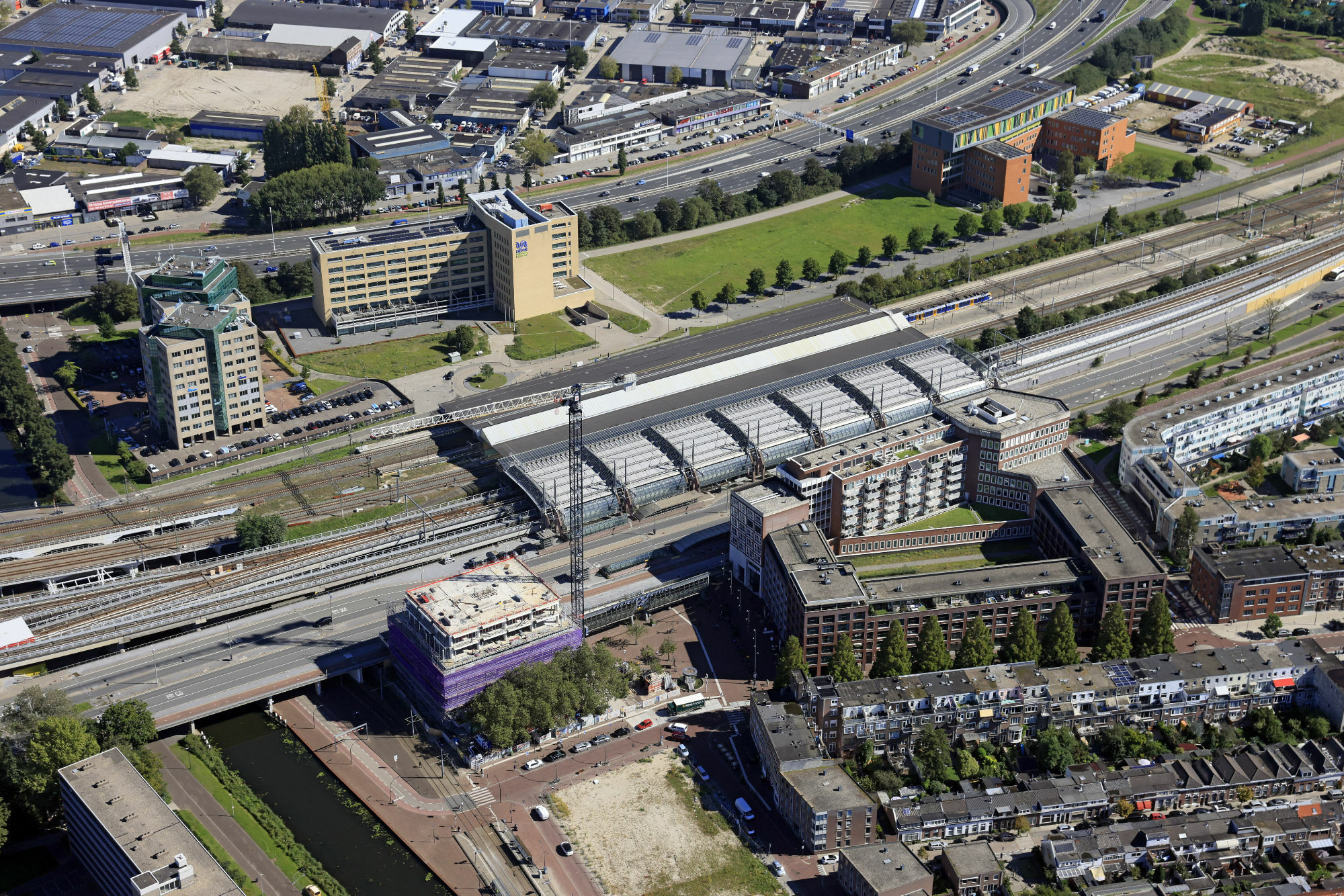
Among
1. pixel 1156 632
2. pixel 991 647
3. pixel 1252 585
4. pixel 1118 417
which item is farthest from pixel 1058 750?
pixel 1118 417

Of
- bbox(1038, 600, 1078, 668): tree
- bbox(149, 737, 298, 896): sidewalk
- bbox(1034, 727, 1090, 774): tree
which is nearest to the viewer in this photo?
bbox(149, 737, 298, 896): sidewalk

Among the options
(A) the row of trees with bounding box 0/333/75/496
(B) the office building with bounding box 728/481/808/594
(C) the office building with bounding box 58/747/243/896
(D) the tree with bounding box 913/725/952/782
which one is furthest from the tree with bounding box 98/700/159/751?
(D) the tree with bounding box 913/725/952/782

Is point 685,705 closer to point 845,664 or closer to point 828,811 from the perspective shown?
point 845,664

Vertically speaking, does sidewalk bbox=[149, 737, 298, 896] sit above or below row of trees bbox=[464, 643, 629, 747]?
below

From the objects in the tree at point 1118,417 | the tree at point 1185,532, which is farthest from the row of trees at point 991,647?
the tree at point 1118,417

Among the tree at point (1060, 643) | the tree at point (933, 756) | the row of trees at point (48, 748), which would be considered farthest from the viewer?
the tree at point (1060, 643)

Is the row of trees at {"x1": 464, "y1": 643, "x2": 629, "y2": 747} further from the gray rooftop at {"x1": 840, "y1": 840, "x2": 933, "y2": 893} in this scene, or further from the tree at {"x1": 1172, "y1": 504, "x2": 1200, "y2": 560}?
the tree at {"x1": 1172, "y1": 504, "x2": 1200, "y2": 560}

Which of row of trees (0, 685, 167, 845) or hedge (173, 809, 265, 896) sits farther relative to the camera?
row of trees (0, 685, 167, 845)

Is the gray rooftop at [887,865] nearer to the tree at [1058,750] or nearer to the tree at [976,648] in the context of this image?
the tree at [1058,750]
